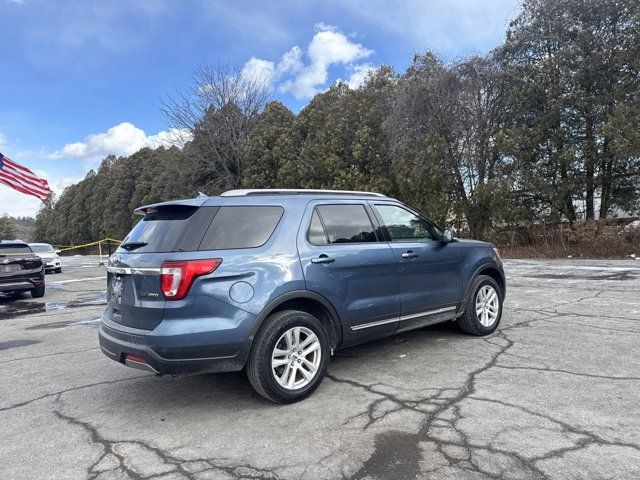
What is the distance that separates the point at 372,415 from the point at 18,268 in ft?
36.0

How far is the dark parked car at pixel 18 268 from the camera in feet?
37.0

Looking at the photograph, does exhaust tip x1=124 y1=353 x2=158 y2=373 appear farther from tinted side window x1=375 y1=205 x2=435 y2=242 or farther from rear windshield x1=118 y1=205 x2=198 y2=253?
tinted side window x1=375 y1=205 x2=435 y2=242

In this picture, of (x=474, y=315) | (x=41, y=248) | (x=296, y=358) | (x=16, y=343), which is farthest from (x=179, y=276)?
(x=41, y=248)

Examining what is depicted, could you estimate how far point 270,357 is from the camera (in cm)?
386

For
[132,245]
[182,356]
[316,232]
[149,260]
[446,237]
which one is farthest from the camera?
[446,237]

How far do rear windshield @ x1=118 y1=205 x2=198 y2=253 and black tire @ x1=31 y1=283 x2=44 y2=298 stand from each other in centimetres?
975

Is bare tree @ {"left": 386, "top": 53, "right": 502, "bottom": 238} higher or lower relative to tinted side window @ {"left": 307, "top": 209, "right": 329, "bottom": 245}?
higher

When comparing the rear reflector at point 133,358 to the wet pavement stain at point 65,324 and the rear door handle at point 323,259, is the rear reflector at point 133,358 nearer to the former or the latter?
the rear door handle at point 323,259

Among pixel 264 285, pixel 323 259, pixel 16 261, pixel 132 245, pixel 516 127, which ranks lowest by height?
pixel 16 261

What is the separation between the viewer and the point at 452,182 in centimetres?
1872

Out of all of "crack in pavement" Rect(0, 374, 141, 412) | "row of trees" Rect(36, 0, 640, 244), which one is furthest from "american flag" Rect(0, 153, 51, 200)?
"crack in pavement" Rect(0, 374, 141, 412)

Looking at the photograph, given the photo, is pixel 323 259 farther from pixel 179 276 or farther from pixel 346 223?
pixel 179 276

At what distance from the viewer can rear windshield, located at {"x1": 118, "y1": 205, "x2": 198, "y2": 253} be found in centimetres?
389

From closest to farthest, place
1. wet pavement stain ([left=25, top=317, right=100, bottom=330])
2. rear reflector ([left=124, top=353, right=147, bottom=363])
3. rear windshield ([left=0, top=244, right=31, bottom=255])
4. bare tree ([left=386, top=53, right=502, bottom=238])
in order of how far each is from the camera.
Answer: rear reflector ([left=124, top=353, right=147, bottom=363]), wet pavement stain ([left=25, top=317, right=100, bottom=330]), rear windshield ([left=0, top=244, right=31, bottom=255]), bare tree ([left=386, top=53, right=502, bottom=238])
